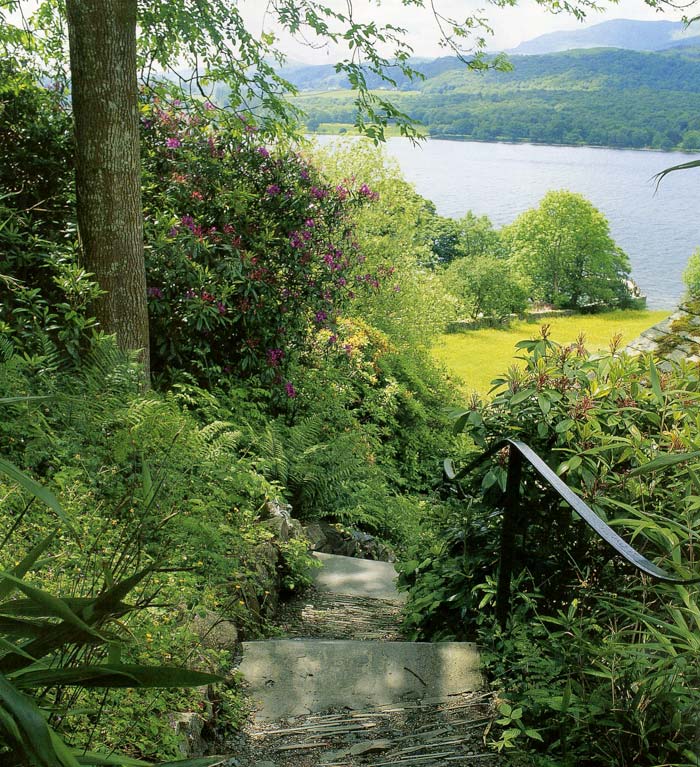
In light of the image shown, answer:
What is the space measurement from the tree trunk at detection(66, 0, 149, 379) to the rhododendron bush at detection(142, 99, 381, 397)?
25.2 inches

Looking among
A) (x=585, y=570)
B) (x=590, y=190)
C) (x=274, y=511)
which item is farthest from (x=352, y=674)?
(x=590, y=190)

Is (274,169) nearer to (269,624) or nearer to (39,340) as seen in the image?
(39,340)

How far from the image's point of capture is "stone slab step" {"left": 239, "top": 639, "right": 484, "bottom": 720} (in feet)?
7.90

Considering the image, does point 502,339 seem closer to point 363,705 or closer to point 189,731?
point 363,705

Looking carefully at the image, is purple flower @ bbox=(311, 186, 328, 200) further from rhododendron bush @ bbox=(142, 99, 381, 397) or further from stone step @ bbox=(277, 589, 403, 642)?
stone step @ bbox=(277, 589, 403, 642)

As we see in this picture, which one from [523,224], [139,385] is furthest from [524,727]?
[523,224]

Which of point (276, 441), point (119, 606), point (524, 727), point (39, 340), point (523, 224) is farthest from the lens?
point (523, 224)

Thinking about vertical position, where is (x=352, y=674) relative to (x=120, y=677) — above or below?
below

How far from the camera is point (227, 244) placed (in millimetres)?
5629

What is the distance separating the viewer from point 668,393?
2535 mm

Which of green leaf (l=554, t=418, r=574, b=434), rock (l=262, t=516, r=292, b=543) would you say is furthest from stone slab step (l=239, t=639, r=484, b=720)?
rock (l=262, t=516, r=292, b=543)

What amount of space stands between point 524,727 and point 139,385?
271cm

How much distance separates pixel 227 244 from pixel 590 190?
193ft

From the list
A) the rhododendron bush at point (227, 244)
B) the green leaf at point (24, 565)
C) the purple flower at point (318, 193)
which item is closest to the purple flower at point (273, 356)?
the rhododendron bush at point (227, 244)
